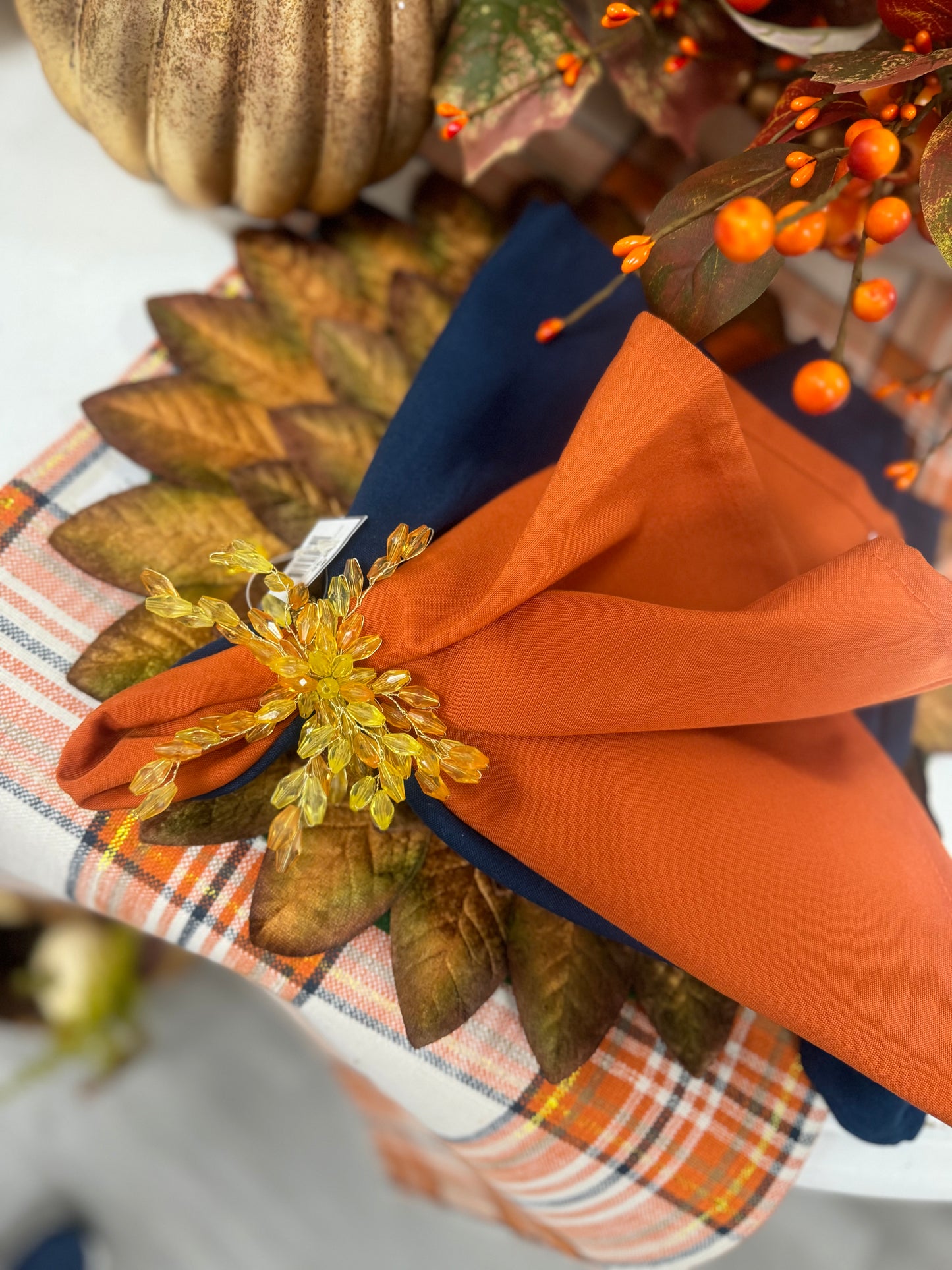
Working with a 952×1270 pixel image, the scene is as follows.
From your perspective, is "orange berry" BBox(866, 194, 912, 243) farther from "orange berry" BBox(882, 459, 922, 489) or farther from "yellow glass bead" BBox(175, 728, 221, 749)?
"yellow glass bead" BBox(175, 728, 221, 749)

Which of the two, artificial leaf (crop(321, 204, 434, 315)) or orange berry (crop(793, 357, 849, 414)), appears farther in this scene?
artificial leaf (crop(321, 204, 434, 315))

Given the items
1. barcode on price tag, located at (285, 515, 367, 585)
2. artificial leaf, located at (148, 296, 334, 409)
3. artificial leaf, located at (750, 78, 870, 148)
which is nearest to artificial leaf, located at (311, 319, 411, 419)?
artificial leaf, located at (148, 296, 334, 409)

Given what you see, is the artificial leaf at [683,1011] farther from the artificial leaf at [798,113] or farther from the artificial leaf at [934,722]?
→ the artificial leaf at [798,113]

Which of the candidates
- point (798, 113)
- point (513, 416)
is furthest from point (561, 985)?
point (798, 113)

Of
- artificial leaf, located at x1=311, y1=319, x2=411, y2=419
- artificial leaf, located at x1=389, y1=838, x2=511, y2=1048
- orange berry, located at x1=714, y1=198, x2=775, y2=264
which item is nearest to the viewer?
orange berry, located at x1=714, y1=198, x2=775, y2=264

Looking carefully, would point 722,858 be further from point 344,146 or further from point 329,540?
point 344,146

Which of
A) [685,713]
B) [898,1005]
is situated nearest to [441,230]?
[685,713]

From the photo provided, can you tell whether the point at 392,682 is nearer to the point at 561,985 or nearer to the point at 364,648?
the point at 364,648

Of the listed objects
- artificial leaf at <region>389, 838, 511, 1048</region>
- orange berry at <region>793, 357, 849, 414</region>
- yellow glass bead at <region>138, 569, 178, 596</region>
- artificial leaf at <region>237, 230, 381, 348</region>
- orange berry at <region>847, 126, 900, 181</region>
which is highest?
artificial leaf at <region>237, 230, 381, 348</region>

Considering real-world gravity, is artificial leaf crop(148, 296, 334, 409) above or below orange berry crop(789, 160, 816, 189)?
above
